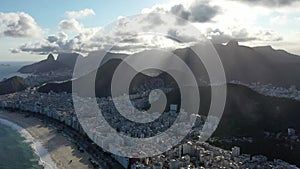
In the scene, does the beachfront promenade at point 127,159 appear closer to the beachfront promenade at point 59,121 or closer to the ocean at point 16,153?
the beachfront promenade at point 59,121

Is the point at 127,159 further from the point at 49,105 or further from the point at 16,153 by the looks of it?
the point at 49,105

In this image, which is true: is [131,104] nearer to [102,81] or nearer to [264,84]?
[102,81]

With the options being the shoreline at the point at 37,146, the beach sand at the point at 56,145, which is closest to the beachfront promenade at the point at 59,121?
the beach sand at the point at 56,145

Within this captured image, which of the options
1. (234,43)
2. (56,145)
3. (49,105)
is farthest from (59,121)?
(234,43)

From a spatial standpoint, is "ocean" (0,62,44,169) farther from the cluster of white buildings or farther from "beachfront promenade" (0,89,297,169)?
the cluster of white buildings

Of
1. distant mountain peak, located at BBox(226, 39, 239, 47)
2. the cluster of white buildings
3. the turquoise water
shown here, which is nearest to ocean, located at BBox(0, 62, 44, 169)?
the turquoise water
